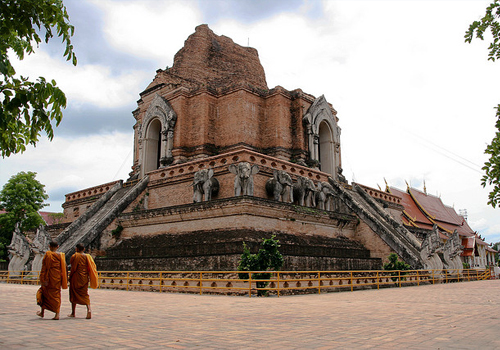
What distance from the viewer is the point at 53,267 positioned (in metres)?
7.29

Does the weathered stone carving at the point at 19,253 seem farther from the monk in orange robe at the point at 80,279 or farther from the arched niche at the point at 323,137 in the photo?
the arched niche at the point at 323,137

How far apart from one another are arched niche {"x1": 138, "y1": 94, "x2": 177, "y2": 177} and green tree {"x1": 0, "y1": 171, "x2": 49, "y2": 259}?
9.46 m

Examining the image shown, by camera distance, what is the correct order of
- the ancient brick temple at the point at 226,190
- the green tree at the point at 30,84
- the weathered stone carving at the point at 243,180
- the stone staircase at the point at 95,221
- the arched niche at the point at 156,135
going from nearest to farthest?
the green tree at the point at 30,84 < the ancient brick temple at the point at 226,190 < the weathered stone carving at the point at 243,180 < the stone staircase at the point at 95,221 < the arched niche at the point at 156,135

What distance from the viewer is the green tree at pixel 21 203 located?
2914 centimetres

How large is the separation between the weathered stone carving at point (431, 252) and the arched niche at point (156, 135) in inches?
512

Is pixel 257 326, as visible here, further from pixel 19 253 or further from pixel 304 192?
pixel 19 253

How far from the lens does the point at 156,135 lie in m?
26.6

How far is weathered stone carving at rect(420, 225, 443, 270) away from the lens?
18.1m

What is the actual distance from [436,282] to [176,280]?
11.0m

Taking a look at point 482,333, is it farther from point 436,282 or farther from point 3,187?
point 3,187

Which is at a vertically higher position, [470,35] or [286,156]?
[286,156]

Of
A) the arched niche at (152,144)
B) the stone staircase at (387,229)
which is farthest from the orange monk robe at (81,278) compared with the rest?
the arched niche at (152,144)

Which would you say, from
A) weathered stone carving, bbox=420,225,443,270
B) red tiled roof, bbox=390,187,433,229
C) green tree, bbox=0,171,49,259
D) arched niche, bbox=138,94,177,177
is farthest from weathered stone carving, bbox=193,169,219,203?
red tiled roof, bbox=390,187,433,229

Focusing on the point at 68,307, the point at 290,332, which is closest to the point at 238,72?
the point at 68,307
